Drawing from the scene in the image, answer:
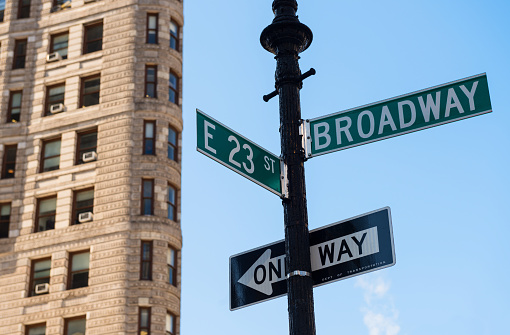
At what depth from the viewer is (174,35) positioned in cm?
4200

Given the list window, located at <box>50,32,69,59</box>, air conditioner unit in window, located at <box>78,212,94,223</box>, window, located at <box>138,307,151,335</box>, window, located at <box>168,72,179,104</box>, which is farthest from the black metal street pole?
window, located at <box>50,32,69,59</box>

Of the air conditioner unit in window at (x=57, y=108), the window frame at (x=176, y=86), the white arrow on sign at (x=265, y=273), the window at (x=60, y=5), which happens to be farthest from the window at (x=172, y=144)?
the white arrow on sign at (x=265, y=273)

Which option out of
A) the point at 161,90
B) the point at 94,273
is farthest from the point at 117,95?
the point at 94,273

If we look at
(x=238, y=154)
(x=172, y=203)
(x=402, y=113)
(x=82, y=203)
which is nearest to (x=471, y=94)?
(x=402, y=113)

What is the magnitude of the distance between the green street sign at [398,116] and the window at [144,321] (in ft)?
94.7

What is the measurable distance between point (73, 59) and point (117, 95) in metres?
3.91

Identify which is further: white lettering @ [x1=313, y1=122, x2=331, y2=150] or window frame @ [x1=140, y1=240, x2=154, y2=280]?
window frame @ [x1=140, y1=240, x2=154, y2=280]

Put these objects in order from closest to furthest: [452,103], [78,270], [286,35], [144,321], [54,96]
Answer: [452,103] < [286,35] < [144,321] < [78,270] < [54,96]

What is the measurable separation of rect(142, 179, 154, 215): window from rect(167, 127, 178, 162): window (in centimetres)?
194

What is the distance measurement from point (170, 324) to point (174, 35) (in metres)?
15.6

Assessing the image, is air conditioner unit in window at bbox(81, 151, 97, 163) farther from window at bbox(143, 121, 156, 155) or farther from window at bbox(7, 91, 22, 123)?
window at bbox(7, 91, 22, 123)

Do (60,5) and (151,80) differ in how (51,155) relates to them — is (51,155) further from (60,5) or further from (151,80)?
(60,5)

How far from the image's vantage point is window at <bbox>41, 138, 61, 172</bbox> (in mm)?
39562

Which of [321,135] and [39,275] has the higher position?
[39,275]
